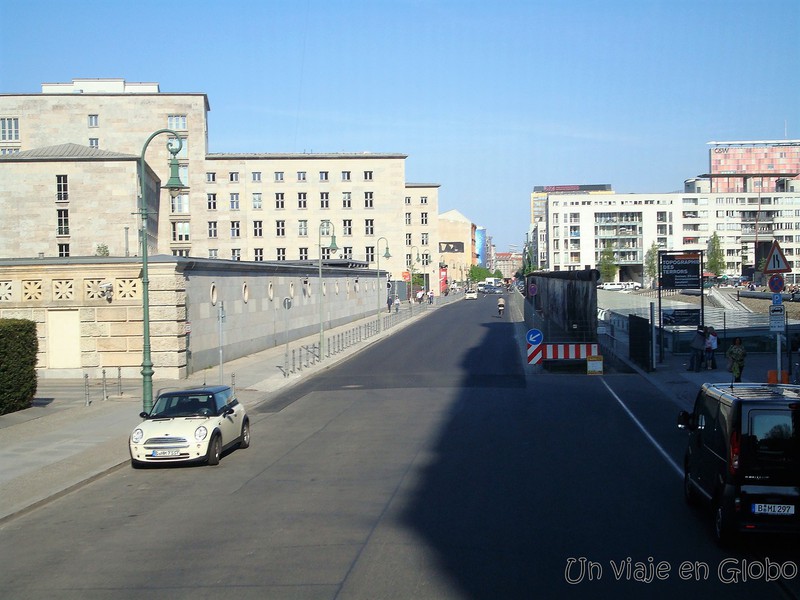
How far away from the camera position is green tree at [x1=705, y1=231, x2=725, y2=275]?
11400cm

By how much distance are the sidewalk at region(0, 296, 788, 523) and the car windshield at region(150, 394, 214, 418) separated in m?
1.13

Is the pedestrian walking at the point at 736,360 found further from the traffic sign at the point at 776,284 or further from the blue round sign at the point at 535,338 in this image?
the blue round sign at the point at 535,338

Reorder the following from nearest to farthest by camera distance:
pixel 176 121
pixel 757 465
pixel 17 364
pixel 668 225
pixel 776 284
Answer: pixel 757 465 → pixel 776 284 → pixel 17 364 → pixel 176 121 → pixel 668 225

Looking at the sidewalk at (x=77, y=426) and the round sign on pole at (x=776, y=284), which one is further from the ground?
the round sign on pole at (x=776, y=284)

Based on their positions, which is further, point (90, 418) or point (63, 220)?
point (63, 220)

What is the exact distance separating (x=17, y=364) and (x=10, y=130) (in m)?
63.0

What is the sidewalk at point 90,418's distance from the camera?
1375 centimetres

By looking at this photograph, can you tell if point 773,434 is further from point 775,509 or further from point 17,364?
point 17,364

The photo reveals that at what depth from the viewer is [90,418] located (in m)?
20.9

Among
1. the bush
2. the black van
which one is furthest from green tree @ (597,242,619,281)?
the black van

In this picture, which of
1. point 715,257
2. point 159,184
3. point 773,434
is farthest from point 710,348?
point 715,257

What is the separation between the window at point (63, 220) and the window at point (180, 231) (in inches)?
1003

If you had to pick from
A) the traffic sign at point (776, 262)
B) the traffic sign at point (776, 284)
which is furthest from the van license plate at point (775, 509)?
the traffic sign at point (776, 284)

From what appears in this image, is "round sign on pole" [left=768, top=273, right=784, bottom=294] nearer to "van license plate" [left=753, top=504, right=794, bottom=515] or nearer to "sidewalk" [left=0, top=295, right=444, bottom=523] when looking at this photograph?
"van license plate" [left=753, top=504, right=794, bottom=515]
